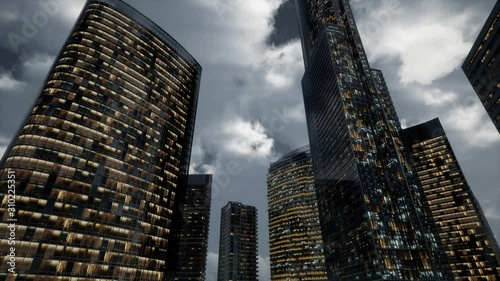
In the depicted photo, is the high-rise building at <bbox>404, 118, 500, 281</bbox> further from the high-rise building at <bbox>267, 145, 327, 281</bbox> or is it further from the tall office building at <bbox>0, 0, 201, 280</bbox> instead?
the tall office building at <bbox>0, 0, 201, 280</bbox>

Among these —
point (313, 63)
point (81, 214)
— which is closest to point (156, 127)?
point (81, 214)

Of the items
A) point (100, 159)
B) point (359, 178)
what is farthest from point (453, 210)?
point (100, 159)

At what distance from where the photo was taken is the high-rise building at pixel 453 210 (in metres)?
123

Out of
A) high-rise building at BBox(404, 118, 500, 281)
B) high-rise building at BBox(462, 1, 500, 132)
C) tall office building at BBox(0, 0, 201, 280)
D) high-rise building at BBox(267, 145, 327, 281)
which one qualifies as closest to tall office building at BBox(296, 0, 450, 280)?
high-rise building at BBox(462, 1, 500, 132)

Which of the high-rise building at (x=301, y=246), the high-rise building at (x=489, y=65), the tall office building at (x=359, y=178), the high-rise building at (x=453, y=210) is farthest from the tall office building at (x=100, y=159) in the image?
the high-rise building at (x=301, y=246)

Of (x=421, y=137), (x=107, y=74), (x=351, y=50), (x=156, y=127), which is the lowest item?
(x=156, y=127)

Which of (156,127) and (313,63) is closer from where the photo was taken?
(156,127)

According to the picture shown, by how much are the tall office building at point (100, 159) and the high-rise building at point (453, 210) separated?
372ft

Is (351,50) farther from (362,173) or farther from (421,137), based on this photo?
(421,137)

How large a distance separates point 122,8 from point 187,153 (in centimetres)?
5543

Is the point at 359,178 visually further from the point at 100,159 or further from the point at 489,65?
the point at 100,159

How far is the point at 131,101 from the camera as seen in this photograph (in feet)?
252

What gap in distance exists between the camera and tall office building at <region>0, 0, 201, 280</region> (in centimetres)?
5153

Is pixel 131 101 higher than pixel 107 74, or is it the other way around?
pixel 107 74
